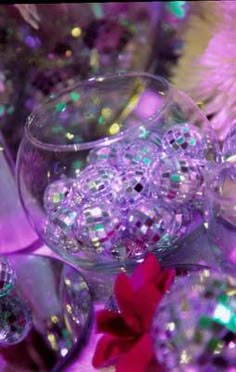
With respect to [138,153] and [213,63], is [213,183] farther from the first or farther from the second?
[213,63]

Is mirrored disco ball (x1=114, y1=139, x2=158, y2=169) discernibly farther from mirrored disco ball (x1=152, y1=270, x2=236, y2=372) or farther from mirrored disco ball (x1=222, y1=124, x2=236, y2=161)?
mirrored disco ball (x1=152, y1=270, x2=236, y2=372)

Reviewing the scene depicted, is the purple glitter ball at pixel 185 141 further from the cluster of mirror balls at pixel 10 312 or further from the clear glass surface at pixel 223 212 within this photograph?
the cluster of mirror balls at pixel 10 312

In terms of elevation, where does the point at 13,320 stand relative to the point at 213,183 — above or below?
below

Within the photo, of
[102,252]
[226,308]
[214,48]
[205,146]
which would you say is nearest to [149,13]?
[214,48]

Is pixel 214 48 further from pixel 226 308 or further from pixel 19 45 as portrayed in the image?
pixel 226 308

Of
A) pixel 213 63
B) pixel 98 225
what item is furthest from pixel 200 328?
pixel 213 63

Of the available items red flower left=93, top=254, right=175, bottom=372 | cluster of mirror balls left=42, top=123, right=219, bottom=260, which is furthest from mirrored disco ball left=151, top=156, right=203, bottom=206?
red flower left=93, top=254, right=175, bottom=372
